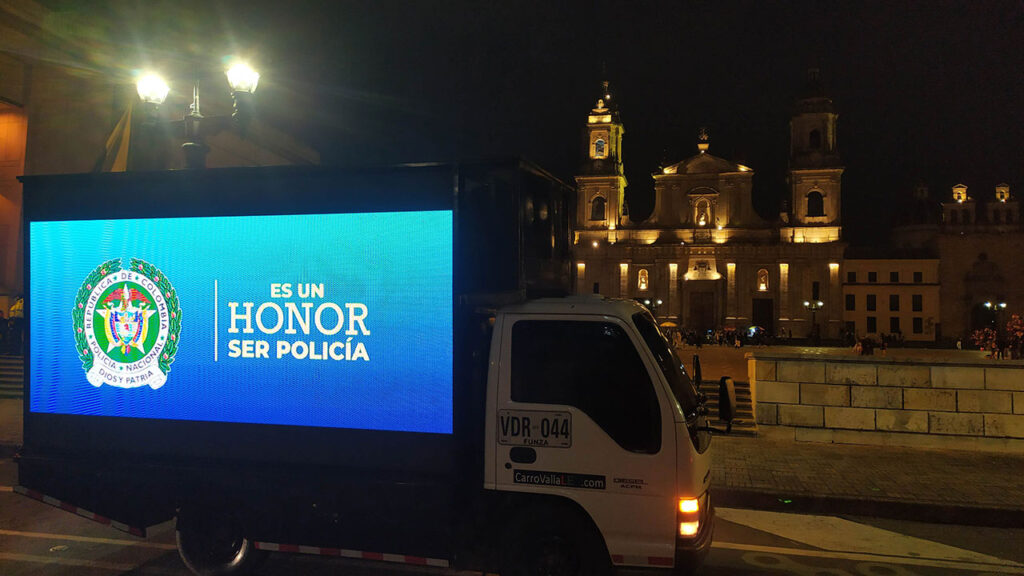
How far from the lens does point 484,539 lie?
14.3 feet

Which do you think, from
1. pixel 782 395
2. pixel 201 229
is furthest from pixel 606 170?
pixel 201 229

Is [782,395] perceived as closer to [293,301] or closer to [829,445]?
[829,445]

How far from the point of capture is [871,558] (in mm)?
5938

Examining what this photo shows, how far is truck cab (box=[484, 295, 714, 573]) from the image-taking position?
405cm

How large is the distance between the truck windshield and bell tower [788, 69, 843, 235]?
203 ft

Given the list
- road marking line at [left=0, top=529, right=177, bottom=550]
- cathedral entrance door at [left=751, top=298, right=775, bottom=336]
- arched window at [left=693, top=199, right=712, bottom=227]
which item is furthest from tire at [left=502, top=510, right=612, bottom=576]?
arched window at [left=693, top=199, right=712, bottom=227]

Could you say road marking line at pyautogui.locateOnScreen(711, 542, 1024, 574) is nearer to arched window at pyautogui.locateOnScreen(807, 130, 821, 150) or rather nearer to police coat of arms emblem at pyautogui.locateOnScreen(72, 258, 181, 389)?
police coat of arms emblem at pyautogui.locateOnScreen(72, 258, 181, 389)

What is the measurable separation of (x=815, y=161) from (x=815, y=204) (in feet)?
13.0

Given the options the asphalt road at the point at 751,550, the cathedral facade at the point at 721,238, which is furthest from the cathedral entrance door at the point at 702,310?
the asphalt road at the point at 751,550

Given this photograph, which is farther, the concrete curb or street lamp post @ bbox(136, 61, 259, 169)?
street lamp post @ bbox(136, 61, 259, 169)

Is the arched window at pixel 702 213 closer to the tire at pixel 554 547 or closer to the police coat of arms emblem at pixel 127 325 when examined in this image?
the tire at pixel 554 547

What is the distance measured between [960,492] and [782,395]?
3.43 m

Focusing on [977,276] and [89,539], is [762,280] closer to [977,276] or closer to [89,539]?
[977,276]

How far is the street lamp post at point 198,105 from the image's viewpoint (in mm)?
9516
